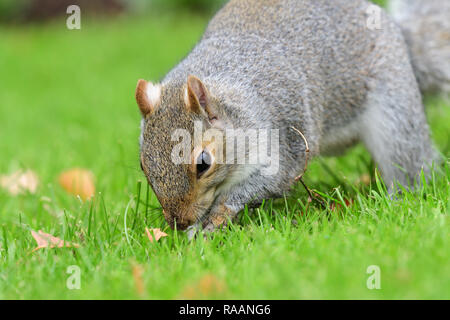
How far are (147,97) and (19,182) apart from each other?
4.72ft

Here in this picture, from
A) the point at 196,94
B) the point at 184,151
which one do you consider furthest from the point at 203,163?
the point at 196,94

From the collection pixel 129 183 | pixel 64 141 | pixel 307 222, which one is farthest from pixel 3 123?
pixel 307 222

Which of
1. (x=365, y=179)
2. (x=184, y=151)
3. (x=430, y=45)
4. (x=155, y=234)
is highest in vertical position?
(x=430, y=45)

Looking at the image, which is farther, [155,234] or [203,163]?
[155,234]

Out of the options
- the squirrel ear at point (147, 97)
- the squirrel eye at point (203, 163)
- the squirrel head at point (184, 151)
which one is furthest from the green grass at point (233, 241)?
the squirrel ear at point (147, 97)

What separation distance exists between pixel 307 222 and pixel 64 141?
2574 mm

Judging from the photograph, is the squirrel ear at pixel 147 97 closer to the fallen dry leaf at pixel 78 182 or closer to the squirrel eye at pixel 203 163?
the squirrel eye at pixel 203 163

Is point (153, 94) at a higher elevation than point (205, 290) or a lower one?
higher

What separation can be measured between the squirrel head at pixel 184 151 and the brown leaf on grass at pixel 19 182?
133 centimetres

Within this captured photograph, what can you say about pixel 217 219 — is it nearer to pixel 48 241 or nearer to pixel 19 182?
pixel 48 241

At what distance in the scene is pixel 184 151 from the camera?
213 cm

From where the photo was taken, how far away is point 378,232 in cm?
206
